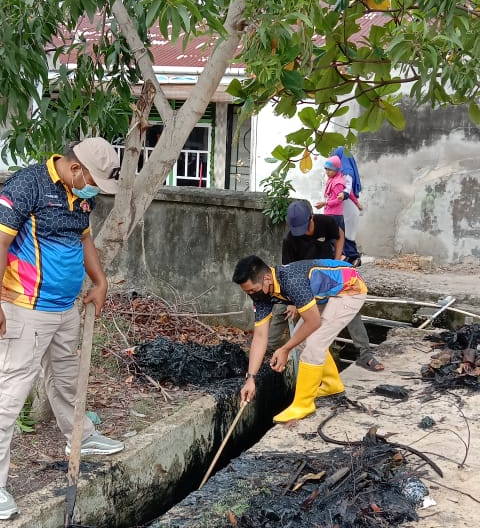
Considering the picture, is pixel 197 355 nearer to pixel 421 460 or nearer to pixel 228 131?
pixel 421 460

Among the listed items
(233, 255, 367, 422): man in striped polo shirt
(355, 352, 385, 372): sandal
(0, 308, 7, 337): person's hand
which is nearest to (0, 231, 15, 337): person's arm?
(0, 308, 7, 337): person's hand

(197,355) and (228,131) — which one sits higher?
(228,131)

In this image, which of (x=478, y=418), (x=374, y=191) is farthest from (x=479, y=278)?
(x=478, y=418)

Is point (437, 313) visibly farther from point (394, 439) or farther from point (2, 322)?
point (2, 322)

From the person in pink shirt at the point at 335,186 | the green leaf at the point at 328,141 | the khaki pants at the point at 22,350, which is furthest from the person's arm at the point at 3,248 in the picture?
the person in pink shirt at the point at 335,186

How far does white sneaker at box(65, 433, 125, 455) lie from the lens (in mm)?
4242

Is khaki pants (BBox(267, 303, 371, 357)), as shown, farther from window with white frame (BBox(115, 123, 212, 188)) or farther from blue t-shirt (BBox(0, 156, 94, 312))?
window with white frame (BBox(115, 123, 212, 188))

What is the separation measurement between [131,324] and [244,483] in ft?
10.4

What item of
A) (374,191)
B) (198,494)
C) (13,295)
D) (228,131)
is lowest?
(198,494)

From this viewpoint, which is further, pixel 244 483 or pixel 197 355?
pixel 197 355

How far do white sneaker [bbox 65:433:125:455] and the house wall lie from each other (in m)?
7.69

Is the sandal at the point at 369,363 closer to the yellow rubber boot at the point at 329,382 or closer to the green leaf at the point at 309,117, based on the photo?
the yellow rubber boot at the point at 329,382

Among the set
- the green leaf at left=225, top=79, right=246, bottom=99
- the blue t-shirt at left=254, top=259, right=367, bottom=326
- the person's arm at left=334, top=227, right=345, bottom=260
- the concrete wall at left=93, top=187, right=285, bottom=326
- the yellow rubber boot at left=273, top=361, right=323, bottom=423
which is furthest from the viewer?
the concrete wall at left=93, top=187, right=285, bottom=326

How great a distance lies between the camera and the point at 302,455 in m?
4.41
